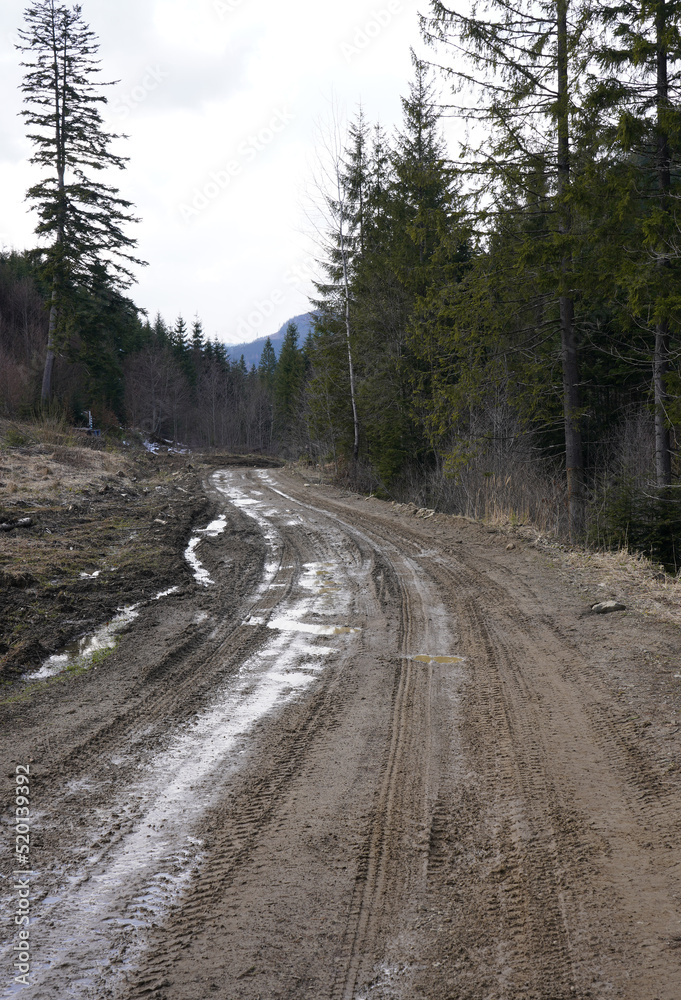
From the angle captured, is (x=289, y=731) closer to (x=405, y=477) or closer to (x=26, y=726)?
(x=26, y=726)

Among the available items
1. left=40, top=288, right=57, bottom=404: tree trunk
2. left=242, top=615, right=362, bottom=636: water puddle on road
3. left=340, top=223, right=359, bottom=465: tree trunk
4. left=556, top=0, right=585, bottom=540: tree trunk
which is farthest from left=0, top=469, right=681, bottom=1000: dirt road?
left=40, top=288, right=57, bottom=404: tree trunk

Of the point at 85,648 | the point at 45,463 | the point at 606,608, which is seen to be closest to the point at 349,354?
the point at 45,463

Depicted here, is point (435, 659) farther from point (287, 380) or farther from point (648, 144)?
point (287, 380)

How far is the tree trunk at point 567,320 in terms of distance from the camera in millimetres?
10305

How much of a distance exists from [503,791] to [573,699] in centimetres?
132

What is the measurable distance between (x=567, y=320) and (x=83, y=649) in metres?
10.6

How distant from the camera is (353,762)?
341 centimetres

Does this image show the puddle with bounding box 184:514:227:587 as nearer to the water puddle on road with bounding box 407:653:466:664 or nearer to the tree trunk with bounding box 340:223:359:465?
the water puddle on road with bounding box 407:653:466:664

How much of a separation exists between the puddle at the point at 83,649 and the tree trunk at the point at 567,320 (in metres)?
7.44

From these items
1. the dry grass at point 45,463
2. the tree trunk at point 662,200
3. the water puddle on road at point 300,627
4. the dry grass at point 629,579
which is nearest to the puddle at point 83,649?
the water puddle on road at point 300,627

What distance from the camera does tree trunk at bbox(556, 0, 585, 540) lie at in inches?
406

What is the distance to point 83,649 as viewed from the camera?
17.0 ft

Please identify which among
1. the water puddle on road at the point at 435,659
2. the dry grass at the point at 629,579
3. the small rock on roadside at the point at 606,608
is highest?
the dry grass at the point at 629,579

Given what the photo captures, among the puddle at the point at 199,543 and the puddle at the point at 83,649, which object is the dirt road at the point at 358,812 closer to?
the puddle at the point at 83,649
